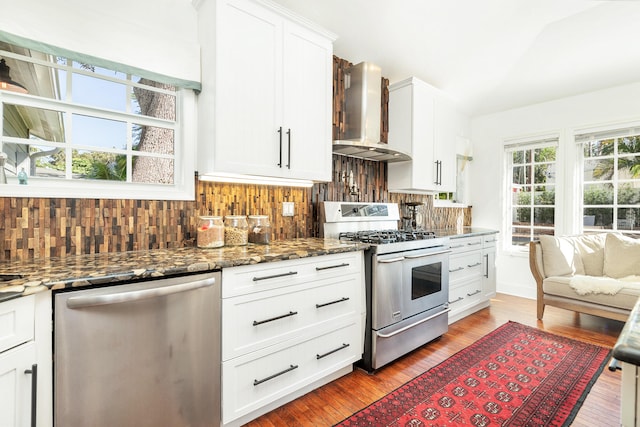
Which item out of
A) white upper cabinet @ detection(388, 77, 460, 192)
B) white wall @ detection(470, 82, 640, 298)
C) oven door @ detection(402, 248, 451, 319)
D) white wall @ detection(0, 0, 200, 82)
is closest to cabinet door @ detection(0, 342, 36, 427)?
white wall @ detection(0, 0, 200, 82)

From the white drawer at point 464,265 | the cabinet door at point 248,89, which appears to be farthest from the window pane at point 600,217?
the cabinet door at point 248,89

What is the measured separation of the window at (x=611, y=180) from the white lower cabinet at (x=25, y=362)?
5057 mm

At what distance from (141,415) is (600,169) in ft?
16.4

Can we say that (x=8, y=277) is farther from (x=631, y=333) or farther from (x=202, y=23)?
(x=631, y=333)

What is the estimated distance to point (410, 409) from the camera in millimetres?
1753

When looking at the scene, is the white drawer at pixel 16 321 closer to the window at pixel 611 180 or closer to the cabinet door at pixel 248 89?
the cabinet door at pixel 248 89

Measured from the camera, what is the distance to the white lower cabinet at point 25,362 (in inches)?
38.0

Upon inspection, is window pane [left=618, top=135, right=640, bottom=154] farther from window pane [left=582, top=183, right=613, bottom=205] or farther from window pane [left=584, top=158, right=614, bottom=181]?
window pane [left=582, top=183, right=613, bottom=205]

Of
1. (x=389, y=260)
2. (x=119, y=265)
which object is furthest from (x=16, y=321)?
(x=389, y=260)

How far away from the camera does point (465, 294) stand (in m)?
3.23

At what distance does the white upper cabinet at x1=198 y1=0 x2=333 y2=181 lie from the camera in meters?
1.83

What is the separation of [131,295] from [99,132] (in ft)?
3.81

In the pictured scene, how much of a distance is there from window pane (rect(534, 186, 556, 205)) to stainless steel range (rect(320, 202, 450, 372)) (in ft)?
7.40

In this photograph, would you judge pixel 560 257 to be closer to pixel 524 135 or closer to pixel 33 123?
pixel 524 135
